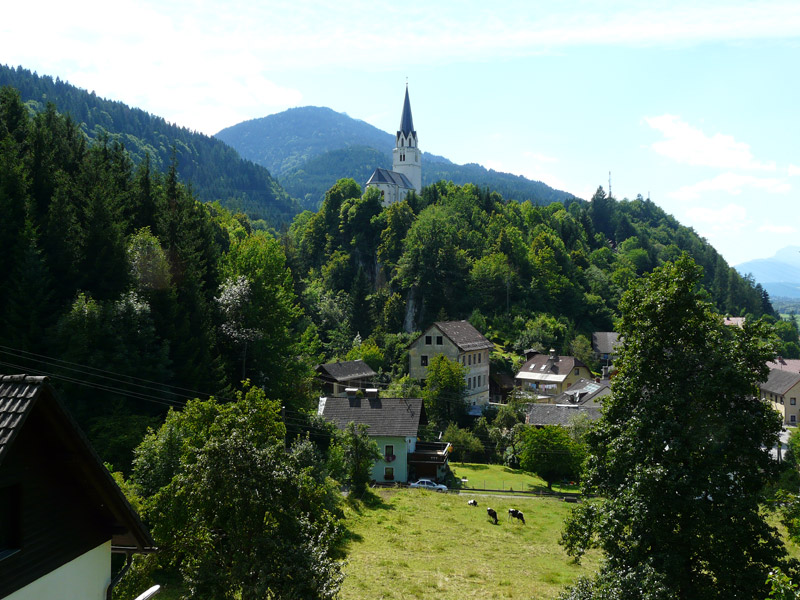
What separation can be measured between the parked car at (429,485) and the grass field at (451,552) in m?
3.79

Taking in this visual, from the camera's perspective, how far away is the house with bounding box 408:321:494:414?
2940 inches

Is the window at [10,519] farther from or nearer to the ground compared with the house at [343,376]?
farther from the ground

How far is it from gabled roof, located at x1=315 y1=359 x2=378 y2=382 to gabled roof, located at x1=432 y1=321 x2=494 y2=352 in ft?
33.1

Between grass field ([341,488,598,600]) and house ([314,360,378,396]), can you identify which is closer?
grass field ([341,488,598,600])

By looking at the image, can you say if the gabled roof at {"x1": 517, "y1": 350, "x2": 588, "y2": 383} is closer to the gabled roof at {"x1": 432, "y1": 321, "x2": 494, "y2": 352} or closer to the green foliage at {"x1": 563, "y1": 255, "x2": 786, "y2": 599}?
the gabled roof at {"x1": 432, "y1": 321, "x2": 494, "y2": 352}

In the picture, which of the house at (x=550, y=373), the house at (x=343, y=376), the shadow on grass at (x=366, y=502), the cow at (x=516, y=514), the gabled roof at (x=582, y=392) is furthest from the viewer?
the house at (x=550, y=373)

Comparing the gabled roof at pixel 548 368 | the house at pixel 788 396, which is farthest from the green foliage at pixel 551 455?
the house at pixel 788 396

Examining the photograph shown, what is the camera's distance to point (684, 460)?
15914mm

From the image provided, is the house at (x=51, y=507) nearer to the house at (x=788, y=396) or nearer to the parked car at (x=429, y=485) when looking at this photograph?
the parked car at (x=429, y=485)

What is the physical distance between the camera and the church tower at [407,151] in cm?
15062

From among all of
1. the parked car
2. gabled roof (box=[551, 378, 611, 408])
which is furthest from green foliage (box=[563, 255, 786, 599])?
gabled roof (box=[551, 378, 611, 408])

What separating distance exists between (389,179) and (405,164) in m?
11.4

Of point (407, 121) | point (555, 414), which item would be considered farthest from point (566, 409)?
point (407, 121)

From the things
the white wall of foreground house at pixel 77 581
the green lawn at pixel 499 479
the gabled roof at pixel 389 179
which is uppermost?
the gabled roof at pixel 389 179
